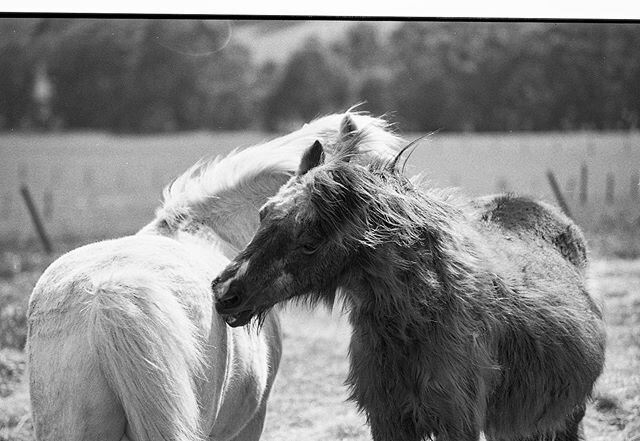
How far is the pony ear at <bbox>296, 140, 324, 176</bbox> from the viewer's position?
196cm

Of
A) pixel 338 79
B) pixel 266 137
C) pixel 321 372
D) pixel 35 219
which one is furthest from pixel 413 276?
pixel 35 219

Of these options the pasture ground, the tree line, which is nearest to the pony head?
the pasture ground

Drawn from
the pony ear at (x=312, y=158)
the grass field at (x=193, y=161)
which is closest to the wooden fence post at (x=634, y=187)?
the grass field at (x=193, y=161)

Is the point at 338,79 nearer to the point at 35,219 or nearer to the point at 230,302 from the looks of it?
the point at 35,219

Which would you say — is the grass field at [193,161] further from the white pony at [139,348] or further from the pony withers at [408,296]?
the white pony at [139,348]

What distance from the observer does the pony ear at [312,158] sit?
1.96 metres

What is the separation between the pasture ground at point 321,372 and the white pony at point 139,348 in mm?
644

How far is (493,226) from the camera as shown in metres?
2.41

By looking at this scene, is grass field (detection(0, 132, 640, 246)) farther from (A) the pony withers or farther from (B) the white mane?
(A) the pony withers

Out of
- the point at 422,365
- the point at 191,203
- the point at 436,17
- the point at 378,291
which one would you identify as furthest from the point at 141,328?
the point at 436,17

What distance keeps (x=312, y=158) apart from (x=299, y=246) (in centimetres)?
31

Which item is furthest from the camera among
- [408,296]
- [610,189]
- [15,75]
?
→ [610,189]

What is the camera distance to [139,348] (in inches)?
67.9

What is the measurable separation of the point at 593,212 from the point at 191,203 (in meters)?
2.85
